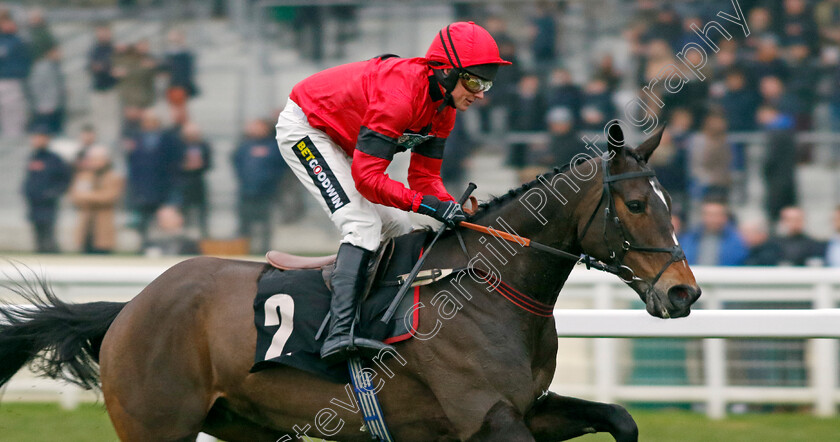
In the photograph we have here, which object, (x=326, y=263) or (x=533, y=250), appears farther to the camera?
(x=326, y=263)

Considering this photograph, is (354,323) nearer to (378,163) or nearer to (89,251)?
(378,163)

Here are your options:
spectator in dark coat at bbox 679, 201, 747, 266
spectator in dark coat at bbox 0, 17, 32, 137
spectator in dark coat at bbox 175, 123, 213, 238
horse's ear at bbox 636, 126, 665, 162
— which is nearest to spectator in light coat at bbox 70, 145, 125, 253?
spectator in dark coat at bbox 175, 123, 213, 238

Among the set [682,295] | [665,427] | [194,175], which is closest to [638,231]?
[682,295]

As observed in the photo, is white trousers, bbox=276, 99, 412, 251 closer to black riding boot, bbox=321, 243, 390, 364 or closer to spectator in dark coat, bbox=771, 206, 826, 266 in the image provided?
black riding boot, bbox=321, 243, 390, 364

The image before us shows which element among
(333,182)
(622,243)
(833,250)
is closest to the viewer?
(622,243)

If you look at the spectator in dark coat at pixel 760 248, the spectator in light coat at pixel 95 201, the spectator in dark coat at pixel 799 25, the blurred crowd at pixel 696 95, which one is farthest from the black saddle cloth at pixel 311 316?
the spectator in dark coat at pixel 799 25

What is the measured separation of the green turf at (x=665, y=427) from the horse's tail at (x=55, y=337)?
1340mm

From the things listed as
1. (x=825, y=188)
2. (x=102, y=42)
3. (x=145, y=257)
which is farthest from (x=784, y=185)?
(x=102, y=42)

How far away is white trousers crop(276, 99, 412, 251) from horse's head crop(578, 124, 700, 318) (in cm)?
77

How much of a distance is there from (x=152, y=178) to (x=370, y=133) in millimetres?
5061

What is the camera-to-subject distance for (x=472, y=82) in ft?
11.3

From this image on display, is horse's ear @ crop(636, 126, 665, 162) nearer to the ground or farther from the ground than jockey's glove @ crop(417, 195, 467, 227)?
farther from the ground

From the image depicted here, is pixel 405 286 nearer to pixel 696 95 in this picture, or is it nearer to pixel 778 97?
pixel 696 95

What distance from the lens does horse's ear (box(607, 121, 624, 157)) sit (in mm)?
3277
